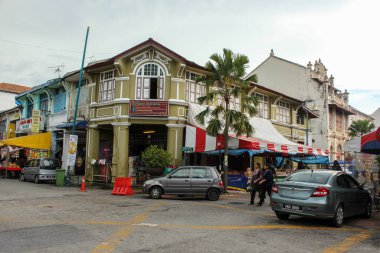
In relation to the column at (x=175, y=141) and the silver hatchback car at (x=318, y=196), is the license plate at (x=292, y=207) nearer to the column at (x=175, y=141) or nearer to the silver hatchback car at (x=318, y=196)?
the silver hatchback car at (x=318, y=196)

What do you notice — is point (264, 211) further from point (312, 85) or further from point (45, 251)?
point (312, 85)

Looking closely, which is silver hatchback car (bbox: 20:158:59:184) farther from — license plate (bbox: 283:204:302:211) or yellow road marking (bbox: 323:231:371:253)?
yellow road marking (bbox: 323:231:371:253)

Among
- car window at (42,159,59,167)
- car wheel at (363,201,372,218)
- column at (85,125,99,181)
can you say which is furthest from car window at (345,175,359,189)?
car window at (42,159,59,167)

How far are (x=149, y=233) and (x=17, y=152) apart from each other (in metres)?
30.1

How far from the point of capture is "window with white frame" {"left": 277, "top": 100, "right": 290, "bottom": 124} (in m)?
29.2

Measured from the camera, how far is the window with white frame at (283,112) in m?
29.2

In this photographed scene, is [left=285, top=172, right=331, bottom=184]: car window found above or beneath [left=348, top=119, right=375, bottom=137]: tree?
beneath

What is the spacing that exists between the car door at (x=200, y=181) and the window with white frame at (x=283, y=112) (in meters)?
15.4

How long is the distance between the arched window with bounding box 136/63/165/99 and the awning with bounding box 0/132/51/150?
10.3 meters

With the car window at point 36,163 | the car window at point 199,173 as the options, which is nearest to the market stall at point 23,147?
the car window at point 36,163

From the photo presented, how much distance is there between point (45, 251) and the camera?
20.4ft

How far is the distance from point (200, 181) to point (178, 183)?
0.97m

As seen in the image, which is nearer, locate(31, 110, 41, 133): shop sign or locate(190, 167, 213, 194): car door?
locate(190, 167, 213, 194): car door

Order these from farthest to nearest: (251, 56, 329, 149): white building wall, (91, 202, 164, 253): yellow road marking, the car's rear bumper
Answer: (251, 56, 329, 149): white building wall < the car's rear bumper < (91, 202, 164, 253): yellow road marking
